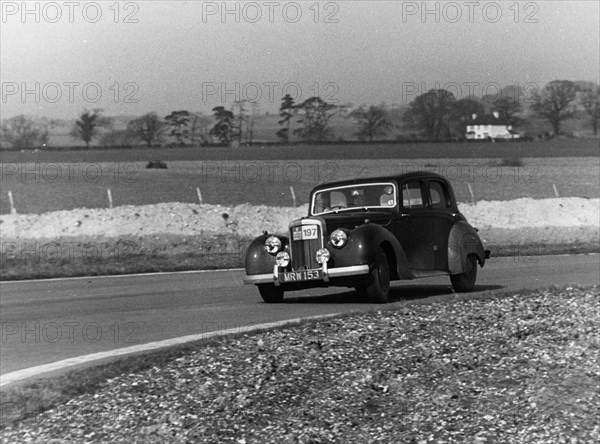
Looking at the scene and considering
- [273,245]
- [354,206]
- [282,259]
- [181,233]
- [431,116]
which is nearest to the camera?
[282,259]

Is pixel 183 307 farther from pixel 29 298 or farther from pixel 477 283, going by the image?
pixel 477 283

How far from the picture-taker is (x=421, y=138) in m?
60.4

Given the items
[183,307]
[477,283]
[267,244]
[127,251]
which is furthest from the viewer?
[127,251]

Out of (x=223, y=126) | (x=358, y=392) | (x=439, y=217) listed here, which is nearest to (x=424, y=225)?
(x=439, y=217)

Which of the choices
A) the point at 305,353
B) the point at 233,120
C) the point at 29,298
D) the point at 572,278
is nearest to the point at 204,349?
the point at 305,353

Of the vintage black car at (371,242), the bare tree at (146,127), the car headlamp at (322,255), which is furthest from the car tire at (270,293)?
the bare tree at (146,127)

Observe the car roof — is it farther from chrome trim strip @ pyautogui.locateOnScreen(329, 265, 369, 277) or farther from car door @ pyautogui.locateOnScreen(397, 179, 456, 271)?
chrome trim strip @ pyautogui.locateOnScreen(329, 265, 369, 277)

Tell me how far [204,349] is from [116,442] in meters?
2.19

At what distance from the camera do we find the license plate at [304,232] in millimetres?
11953

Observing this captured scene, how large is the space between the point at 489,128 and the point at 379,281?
186 ft

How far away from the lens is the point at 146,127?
55.8 metres

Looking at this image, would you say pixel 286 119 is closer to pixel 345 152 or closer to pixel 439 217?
pixel 345 152

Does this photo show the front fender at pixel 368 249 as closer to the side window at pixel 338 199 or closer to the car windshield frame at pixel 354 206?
the car windshield frame at pixel 354 206

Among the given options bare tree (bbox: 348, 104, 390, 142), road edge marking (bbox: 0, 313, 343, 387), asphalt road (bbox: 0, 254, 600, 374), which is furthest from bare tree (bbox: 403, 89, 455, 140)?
road edge marking (bbox: 0, 313, 343, 387)
